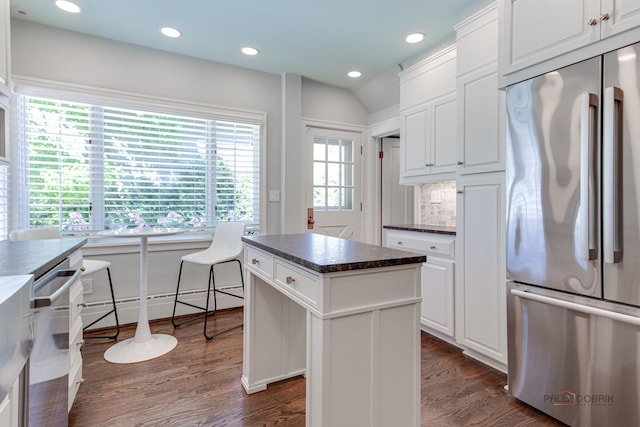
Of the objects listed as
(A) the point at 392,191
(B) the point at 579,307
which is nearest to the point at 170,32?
(A) the point at 392,191

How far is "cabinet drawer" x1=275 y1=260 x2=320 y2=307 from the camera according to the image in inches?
48.9

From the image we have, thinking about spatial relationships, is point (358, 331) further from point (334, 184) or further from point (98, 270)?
point (334, 184)

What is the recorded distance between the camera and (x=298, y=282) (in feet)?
4.51

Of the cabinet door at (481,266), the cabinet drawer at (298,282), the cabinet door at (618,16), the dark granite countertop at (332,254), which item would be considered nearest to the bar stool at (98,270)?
the dark granite countertop at (332,254)

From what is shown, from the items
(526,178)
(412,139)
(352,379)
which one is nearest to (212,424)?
(352,379)

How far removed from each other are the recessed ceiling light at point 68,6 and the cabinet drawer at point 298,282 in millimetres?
2557

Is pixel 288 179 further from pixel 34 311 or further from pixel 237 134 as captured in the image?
pixel 34 311

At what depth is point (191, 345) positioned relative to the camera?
8.60 ft

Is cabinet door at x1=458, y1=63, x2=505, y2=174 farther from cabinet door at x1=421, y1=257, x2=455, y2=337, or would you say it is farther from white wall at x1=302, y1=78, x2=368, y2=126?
white wall at x1=302, y1=78, x2=368, y2=126

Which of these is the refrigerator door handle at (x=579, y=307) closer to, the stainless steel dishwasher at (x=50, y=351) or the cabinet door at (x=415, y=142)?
the cabinet door at (x=415, y=142)

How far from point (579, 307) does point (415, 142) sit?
1.97 meters

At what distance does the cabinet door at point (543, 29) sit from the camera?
1530 millimetres

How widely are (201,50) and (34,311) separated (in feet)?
9.46

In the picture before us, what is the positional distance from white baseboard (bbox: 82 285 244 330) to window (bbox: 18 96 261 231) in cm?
71
